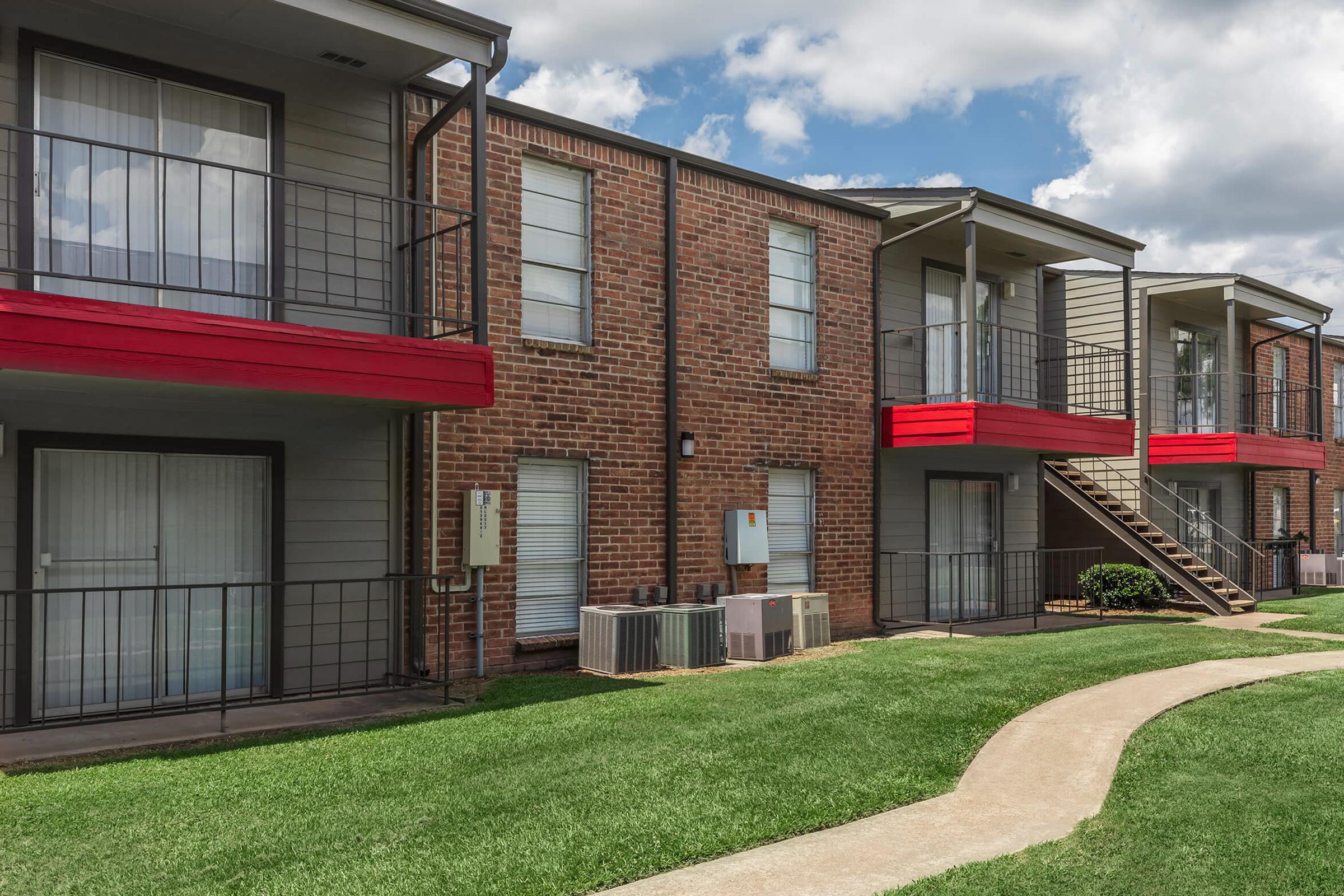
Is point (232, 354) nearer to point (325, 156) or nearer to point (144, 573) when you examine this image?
point (144, 573)

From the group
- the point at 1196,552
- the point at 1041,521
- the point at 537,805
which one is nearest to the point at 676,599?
the point at 537,805

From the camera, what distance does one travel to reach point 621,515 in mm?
11641

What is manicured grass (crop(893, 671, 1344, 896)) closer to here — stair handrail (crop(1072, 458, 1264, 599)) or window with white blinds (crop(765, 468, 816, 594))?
window with white blinds (crop(765, 468, 816, 594))

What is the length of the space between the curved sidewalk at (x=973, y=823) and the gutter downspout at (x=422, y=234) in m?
5.18

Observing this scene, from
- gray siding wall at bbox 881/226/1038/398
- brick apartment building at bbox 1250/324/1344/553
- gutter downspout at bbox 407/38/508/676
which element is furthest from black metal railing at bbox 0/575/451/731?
brick apartment building at bbox 1250/324/1344/553

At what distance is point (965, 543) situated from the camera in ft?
53.3

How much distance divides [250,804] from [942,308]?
1264 cm

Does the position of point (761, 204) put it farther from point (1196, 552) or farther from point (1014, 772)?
point (1196, 552)

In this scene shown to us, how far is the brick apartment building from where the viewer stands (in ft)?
78.0

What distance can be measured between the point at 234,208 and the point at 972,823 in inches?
289

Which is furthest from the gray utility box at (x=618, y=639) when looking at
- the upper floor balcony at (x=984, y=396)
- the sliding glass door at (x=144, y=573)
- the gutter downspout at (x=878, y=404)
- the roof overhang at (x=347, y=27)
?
the roof overhang at (x=347, y=27)

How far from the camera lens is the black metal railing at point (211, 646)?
7828 millimetres

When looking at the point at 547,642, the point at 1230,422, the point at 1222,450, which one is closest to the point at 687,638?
the point at 547,642

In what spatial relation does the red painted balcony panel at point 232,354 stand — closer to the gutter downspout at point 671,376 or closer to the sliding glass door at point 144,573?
the sliding glass door at point 144,573
